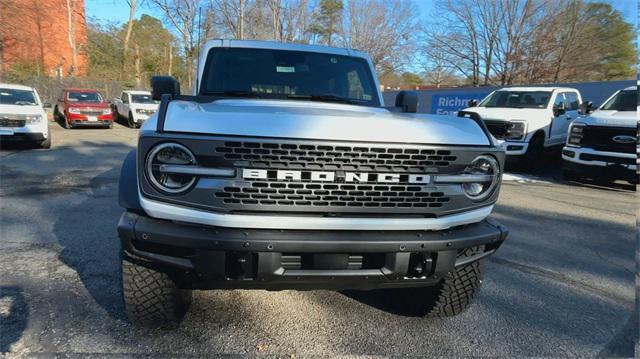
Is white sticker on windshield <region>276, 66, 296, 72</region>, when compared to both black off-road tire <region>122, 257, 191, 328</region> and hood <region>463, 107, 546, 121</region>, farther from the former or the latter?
hood <region>463, 107, 546, 121</region>

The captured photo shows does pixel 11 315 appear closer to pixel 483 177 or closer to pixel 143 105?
pixel 483 177

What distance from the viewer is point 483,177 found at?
7.83 feet

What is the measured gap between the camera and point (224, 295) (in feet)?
10.3

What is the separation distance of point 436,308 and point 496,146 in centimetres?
116

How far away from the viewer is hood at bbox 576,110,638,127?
7836mm

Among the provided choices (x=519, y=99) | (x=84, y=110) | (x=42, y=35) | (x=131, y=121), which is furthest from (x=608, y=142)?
(x=42, y=35)

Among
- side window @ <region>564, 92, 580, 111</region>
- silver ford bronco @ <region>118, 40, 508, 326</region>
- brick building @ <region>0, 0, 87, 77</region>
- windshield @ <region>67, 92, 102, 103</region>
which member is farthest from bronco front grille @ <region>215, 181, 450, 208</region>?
brick building @ <region>0, 0, 87, 77</region>

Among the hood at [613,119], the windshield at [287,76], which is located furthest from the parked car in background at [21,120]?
the hood at [613,119]

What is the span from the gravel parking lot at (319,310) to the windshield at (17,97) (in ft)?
26.3

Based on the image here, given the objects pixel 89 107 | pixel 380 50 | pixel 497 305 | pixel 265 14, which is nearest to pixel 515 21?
pixel 380 50

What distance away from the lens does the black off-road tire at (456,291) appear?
2759 millimetres

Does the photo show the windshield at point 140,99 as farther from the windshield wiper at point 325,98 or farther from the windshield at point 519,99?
the windshield wiper at point 325,98

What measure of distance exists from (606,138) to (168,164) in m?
8.67

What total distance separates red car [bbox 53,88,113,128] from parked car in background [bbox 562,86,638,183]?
1657 cm
